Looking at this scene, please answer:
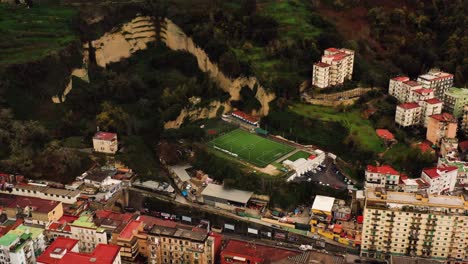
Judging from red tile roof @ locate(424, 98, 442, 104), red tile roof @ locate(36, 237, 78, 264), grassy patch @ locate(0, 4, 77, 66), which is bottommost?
red tile roof @ locate(36, 237, 78, 264)

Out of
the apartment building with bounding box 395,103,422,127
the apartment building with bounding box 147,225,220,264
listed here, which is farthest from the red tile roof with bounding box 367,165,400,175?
the apartment building with bounding box 147,225,220,264

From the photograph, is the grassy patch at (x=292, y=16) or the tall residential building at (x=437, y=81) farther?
the grassy patch at (x=292, y=16)

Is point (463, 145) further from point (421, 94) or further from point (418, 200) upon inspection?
point (418, 200)

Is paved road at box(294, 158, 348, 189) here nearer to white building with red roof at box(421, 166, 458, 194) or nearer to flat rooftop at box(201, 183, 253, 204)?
flat rooftop at box(201, 183, 253, 204)

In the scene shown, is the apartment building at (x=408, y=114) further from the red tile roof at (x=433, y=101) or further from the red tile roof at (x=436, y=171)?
the red tile roof at (x=436, y=171)

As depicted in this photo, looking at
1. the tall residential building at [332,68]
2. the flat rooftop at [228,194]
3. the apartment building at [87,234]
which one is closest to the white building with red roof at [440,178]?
the flat rooftop at [228,194]

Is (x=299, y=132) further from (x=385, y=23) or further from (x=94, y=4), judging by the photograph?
(x=94, y=4)
